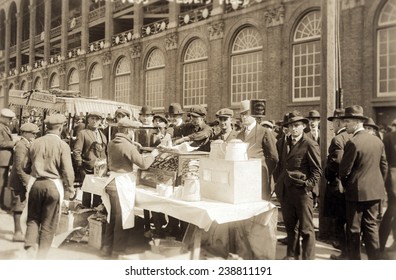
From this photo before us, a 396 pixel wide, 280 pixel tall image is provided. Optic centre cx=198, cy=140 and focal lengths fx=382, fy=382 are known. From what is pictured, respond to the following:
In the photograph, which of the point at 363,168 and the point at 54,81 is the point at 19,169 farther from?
the point at 54,81

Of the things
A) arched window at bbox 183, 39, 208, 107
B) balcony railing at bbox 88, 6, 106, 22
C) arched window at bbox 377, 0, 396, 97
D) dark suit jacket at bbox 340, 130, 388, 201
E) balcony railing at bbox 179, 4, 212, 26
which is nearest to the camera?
dark suit jacket at bbox 340, 130, 388, 201

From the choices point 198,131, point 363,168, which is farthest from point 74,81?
point 363,168

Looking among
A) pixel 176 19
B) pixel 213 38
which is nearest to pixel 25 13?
pixel 176 19

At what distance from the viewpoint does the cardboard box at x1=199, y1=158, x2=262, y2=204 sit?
400 centimetres

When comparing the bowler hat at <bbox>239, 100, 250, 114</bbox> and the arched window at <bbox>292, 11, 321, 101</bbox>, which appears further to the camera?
the arched window at <bbox>292, 11, 321, 101</bbox>

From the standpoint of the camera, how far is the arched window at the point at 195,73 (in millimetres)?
18703

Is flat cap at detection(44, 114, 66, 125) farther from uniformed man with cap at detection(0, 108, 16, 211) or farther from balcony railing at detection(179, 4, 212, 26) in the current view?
balcony railing at detection(179, 4, 212, 26)

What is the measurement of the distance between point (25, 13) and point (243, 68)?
21.6 m

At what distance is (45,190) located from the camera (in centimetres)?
447

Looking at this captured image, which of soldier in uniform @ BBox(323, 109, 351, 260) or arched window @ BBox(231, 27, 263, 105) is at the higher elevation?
arched window @ BBox(231, 27, 263, 105)

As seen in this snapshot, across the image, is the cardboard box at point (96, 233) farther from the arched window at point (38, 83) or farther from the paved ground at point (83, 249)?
the arched window at point (38, 83)

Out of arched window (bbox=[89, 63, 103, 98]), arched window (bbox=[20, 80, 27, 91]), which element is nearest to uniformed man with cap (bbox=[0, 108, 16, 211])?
arched window (bbox=[89, 63, 103, 98])

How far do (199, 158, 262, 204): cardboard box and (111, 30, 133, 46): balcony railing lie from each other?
2034cm

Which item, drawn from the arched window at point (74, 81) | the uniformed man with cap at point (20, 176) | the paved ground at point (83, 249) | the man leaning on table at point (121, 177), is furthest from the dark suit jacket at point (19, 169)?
the arched window at point (74, 81)
